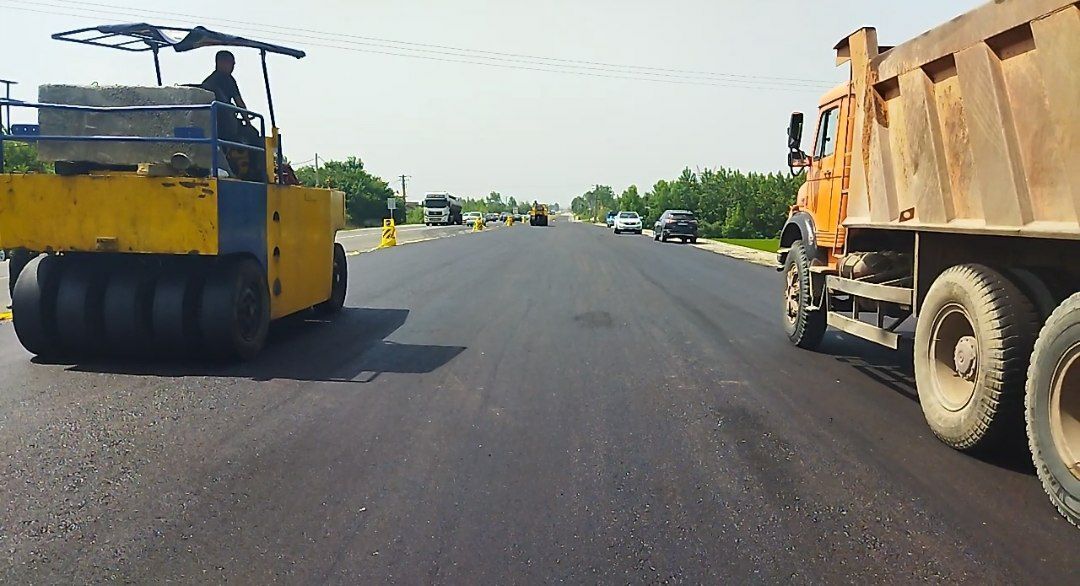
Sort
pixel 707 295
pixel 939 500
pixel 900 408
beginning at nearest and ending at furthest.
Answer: pixel 939 500
pixel 900 408
pixel 707 295

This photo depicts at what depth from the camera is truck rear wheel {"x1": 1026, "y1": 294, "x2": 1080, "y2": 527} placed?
4.39m

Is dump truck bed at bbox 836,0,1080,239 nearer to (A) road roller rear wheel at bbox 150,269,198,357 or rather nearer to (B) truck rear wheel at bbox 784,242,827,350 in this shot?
(B) truck rear wheel at bbox 784,242,827,350

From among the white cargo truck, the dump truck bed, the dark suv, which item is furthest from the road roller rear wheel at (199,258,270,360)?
the white cargo truck

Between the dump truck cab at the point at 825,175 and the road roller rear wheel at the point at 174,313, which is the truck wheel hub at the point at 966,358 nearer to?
the dump truck cab at the point at 825,175

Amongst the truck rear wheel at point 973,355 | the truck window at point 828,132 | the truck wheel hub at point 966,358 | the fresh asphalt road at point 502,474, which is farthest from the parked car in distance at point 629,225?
the truck wheel hub at point 966,358

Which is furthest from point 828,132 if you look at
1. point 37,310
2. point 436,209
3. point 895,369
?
point 436,209

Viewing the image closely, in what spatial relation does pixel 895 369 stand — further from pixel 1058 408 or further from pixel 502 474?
pixel 502 474

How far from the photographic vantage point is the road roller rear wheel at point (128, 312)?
7973 millimetres

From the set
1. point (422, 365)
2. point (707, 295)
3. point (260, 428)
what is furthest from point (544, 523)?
point (707, 295)

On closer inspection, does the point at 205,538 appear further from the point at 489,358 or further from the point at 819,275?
the point at 819,275

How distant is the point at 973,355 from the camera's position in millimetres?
5695

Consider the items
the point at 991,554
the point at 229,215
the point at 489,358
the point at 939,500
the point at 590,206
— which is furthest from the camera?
the point at 590,206

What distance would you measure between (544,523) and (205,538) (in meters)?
1.61

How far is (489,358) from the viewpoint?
8.72m
